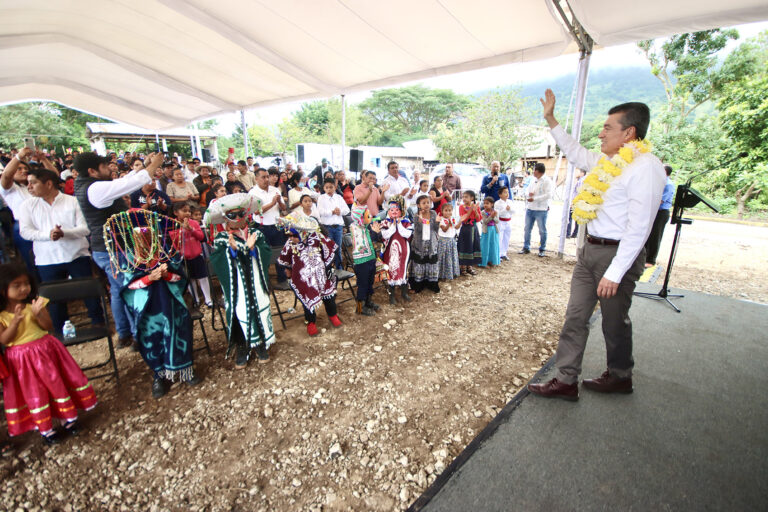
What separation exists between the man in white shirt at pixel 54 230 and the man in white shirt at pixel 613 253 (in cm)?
414

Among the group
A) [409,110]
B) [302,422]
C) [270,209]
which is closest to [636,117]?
[302,422]

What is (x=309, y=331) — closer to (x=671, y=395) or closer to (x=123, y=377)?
(x=123, y=377)

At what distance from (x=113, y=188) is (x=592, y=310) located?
13.1ft

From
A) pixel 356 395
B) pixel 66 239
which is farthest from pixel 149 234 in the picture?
pixel 356 395

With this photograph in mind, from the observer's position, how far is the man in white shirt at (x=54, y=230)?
2.95m

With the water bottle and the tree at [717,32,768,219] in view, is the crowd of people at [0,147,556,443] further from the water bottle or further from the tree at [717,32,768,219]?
the tree at [717,32,768,219]

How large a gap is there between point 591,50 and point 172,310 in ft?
22.8

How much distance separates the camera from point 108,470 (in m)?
2.16

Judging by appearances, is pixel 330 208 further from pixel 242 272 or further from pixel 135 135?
pixel 135 135

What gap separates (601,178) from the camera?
7.59 feet

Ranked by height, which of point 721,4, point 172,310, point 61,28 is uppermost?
point 61,28

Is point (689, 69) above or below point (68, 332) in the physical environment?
above

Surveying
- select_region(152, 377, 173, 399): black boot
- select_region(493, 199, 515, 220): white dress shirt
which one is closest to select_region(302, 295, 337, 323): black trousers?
select_region(152, 377, 173, 399): black boot

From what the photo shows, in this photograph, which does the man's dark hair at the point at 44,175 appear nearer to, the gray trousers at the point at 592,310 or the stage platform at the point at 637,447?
the stage platform at the point at 637,447
